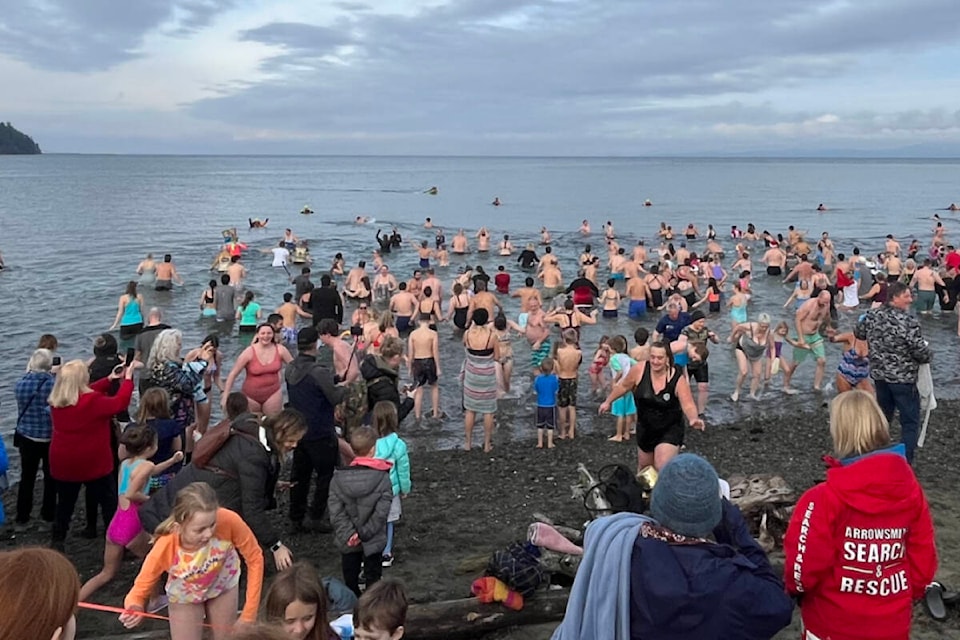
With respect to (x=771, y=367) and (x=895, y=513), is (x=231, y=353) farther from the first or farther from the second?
(x=895, y=513)

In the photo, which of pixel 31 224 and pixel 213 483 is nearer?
pixel 213 483

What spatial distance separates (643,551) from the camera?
2.46m

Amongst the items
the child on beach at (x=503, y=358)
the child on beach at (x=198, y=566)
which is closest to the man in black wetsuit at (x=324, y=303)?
the child on beach at (x=503, y=358)

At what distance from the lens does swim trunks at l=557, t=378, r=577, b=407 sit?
970 cm

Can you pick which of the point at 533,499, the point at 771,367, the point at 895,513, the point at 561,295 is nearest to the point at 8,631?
the point at 895,513

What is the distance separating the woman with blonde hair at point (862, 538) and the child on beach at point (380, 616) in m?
1.70

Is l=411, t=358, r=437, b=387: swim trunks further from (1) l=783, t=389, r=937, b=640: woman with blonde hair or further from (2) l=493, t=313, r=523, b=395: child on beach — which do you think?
(1) l=783, t=389, r=937, b=640: woman with blonde hair

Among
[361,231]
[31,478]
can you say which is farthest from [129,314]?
[361,231]

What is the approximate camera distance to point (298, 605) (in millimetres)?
3279

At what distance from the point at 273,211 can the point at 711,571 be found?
192 ft

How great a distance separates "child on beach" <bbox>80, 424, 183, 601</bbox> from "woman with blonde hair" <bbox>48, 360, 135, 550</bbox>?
0.67 metres

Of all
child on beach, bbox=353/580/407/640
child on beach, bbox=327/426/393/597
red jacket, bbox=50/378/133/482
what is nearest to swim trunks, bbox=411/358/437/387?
red jacket, bbox=50/378/133/482

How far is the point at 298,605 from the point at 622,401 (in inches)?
275

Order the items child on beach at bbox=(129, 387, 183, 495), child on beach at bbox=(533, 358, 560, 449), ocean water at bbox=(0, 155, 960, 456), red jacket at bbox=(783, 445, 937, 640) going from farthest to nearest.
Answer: ocean water at bbox=(0, 155, 960, 456), child on beach at bbox=(533, 358, 560, 449), child on beach at bbox=(129, 387, 183, 495), red jacket at bbox=(783, 445, 937, 640)
